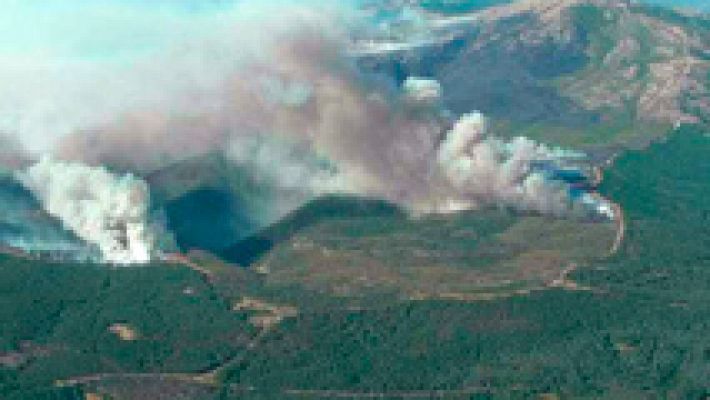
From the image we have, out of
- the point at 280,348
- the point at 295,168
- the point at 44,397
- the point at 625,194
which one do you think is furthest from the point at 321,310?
the point at 625,194

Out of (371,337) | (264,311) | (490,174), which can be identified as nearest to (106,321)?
(264,311)

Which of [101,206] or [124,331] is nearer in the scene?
[124,331]

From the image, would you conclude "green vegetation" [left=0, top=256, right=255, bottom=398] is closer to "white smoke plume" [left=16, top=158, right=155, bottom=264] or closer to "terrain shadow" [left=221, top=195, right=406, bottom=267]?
"white smoke plume" [left=16, top=158, right=155, bottom=264]

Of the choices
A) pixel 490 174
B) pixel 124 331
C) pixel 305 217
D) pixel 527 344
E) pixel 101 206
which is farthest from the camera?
pixel 490 174

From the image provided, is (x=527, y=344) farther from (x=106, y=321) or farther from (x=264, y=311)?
(x=106, y=321)

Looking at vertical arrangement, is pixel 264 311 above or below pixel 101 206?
below

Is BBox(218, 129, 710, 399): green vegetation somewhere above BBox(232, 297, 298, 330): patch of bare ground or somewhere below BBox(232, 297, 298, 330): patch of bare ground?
below

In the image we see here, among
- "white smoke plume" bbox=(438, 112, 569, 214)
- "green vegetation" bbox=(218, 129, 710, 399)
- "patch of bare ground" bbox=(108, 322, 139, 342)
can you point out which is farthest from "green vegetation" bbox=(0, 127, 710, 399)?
"white smoke plume" bbox=(438, 112, 569, 214)

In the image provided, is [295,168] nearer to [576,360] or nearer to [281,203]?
[281,203]
